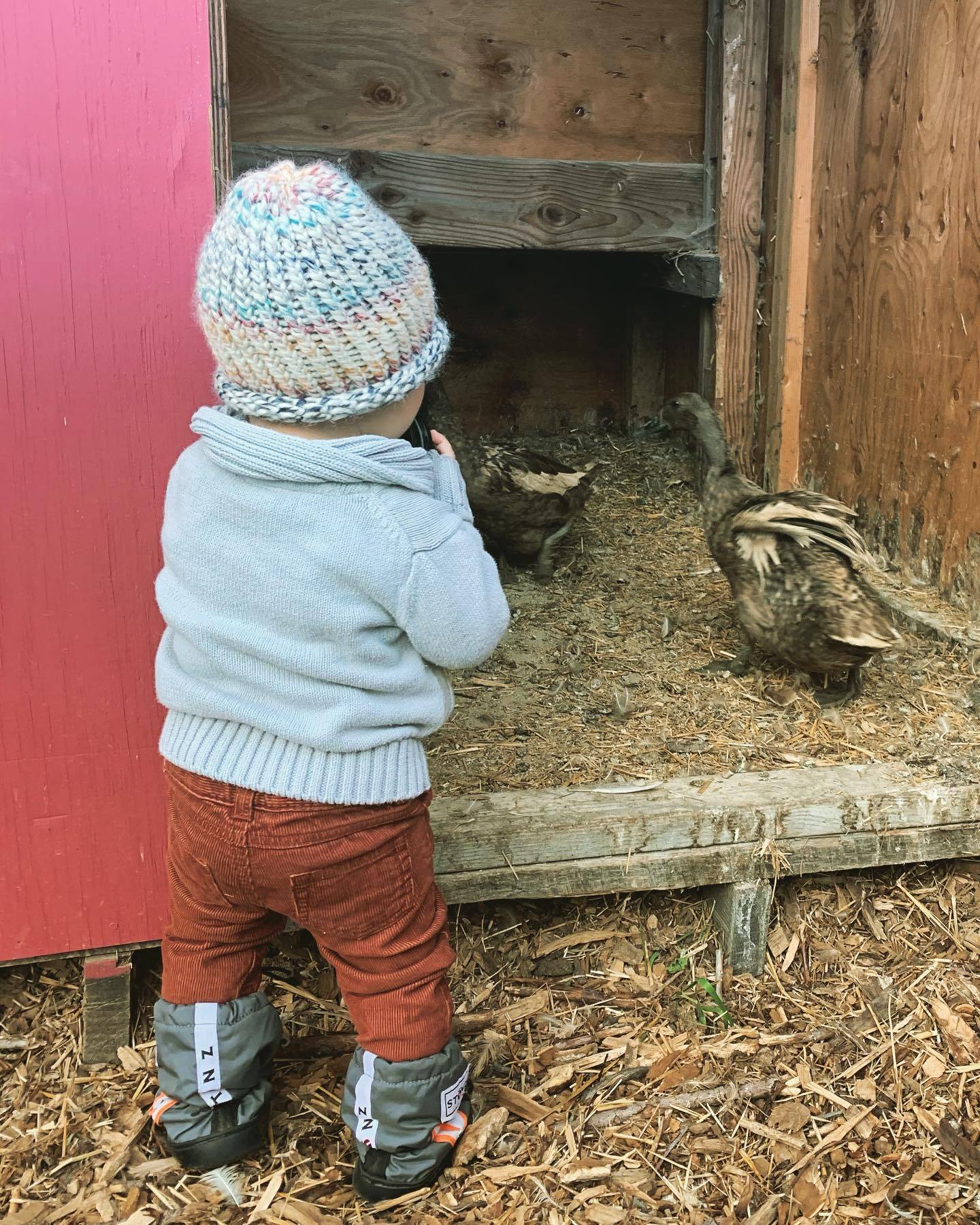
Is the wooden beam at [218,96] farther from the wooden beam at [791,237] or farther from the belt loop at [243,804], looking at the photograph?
the wooden beam at [791,237]

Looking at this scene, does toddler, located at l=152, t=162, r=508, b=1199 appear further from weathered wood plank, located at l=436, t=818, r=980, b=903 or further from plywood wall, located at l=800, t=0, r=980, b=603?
plywood wall, located at l=800, t=0, r=980, b=603

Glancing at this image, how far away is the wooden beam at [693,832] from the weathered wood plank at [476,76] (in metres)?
3.13

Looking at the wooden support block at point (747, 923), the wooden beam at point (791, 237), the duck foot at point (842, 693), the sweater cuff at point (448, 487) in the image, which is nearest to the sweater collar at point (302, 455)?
the sweater cuff at point (448, 487)

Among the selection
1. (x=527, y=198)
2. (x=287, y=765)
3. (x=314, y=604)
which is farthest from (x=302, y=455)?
(x=527, y=198)

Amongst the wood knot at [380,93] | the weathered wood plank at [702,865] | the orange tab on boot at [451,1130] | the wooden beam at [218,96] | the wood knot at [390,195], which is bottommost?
the orange tab on boot at [451,1130]

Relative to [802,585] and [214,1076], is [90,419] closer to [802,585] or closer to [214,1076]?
[214,1076]

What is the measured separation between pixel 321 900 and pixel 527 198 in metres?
3.56

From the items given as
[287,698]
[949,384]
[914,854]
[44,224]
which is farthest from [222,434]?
[949,384]

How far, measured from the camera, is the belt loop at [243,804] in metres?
1.81

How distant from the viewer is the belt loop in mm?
1814

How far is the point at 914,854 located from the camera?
9.16 feet

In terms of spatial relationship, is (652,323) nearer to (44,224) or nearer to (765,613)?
(765,613)

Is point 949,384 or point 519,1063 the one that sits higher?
point 949,384

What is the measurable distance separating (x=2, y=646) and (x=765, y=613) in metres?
2.21
